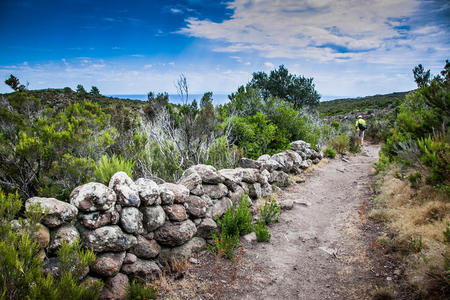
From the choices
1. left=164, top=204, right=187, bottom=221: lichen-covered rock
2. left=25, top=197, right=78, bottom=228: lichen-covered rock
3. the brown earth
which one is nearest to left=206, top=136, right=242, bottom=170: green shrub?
the brown earth

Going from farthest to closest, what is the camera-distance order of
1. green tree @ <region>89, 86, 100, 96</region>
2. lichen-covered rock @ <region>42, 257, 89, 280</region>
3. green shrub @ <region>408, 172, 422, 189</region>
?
1. green tree @ <region>89, 86, 100, 96</region>
2. green shrub @ <region>408, 172, 422, 189</region>
3. lichen-covered rock @ <region>42, 257, 89, 280</region>

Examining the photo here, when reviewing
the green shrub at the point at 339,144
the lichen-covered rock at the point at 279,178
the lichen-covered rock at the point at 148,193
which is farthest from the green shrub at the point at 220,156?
the green shrub at the point at 339,144

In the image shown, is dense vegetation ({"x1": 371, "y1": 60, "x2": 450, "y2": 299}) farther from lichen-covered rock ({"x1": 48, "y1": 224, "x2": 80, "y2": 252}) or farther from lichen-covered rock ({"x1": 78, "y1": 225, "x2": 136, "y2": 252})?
lichen-covered rock ({"x1": 48, "y1": 224, "x2": 80, "y2": 252})

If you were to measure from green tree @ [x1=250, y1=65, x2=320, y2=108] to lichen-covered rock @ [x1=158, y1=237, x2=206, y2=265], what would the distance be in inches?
680

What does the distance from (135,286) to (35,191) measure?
2.41m

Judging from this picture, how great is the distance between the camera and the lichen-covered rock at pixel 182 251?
14.1 ft

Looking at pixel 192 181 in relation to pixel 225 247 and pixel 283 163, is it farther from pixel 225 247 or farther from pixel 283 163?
pixel 283 163

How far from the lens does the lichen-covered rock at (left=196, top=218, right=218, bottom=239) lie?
4.90 metres

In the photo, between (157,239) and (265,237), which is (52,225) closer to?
(157,239)

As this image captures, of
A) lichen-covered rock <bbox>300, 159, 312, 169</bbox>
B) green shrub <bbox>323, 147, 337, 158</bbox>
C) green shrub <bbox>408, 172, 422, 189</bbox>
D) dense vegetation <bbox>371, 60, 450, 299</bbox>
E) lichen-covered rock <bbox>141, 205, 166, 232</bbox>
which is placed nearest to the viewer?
dense vegetation <bbox>371, 60, 450, 299</bbox>

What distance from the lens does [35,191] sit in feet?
13.6

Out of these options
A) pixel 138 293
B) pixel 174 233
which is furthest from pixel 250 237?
pixel 138 293

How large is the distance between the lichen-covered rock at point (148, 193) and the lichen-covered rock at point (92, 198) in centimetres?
56

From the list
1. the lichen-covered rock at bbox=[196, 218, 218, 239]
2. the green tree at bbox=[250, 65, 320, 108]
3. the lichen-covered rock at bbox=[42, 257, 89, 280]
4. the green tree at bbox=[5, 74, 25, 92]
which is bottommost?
the lichen-covered rock at bbox=[196, 218, 218, 239]
